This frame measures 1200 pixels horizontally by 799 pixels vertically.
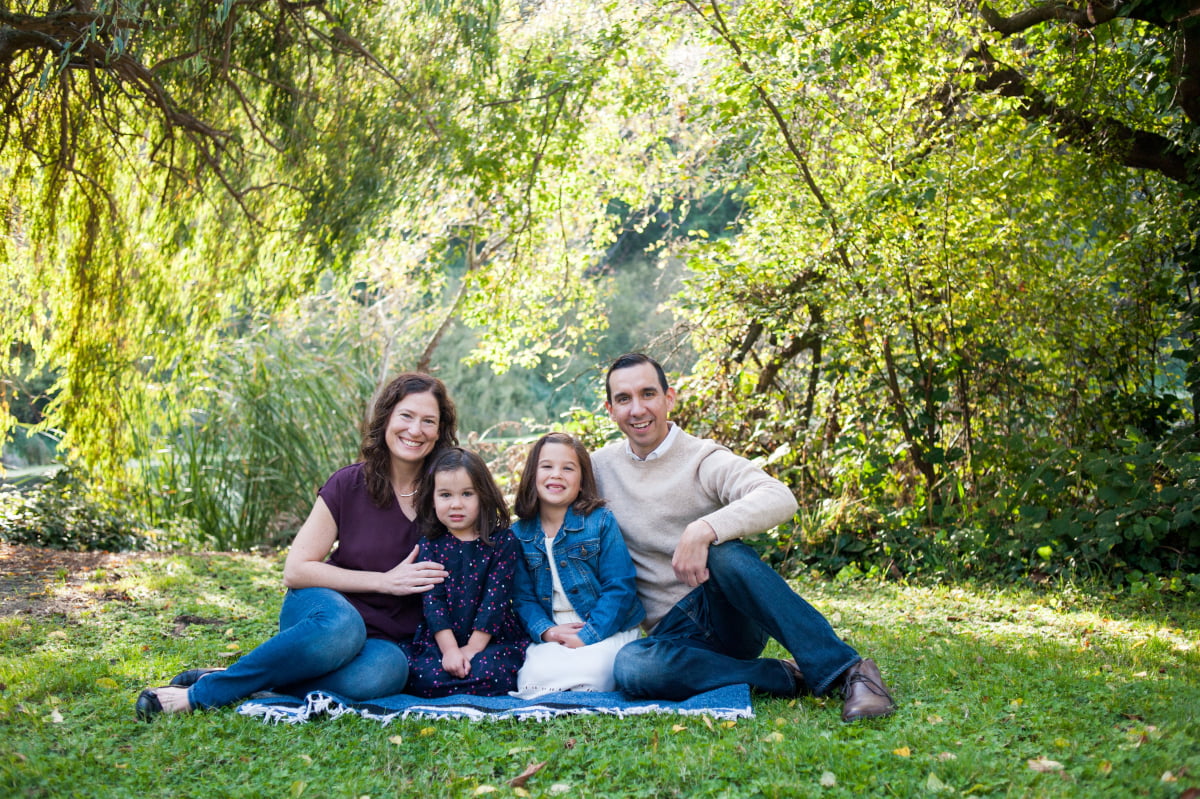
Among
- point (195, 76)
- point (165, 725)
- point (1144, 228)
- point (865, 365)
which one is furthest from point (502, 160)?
point (165, 725)

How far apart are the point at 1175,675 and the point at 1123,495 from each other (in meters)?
1.97

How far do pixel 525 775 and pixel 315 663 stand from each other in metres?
0.85

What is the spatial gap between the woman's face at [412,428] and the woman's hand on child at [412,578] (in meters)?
0.36

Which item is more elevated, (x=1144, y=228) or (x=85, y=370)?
(x=1144, y=228)

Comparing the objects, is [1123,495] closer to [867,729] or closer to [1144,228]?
[1144,228]

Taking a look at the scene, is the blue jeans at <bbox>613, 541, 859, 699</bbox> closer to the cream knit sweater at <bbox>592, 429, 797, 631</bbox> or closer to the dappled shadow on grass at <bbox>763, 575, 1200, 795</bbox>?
the cream knit sweater at <bbox>592, 429, 797, 631</bbox>

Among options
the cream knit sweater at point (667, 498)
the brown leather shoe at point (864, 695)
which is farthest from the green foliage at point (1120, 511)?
the cream knit sweater at point (667, 498)

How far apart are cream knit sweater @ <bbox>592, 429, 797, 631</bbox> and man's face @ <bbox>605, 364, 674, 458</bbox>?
71 mm

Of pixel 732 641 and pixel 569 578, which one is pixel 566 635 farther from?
pixel 732 641

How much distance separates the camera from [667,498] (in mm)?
3303

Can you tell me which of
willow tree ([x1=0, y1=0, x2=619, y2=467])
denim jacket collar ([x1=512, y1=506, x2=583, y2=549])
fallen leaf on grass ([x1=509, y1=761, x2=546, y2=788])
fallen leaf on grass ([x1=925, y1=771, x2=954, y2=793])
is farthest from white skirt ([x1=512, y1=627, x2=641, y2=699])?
willow tree ([x1=0, y1=0, x2=619, y2=467])

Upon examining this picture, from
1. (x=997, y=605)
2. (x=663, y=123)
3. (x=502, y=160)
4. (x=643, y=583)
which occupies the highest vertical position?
(x=663, y=123)

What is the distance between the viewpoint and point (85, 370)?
682 cm

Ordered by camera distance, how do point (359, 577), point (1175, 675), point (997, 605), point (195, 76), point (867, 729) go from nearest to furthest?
1. point (867, 729)
2. point (359, 577)
3. point (1175, 675)
4. point (997, 605)
5. point (195, 76)
